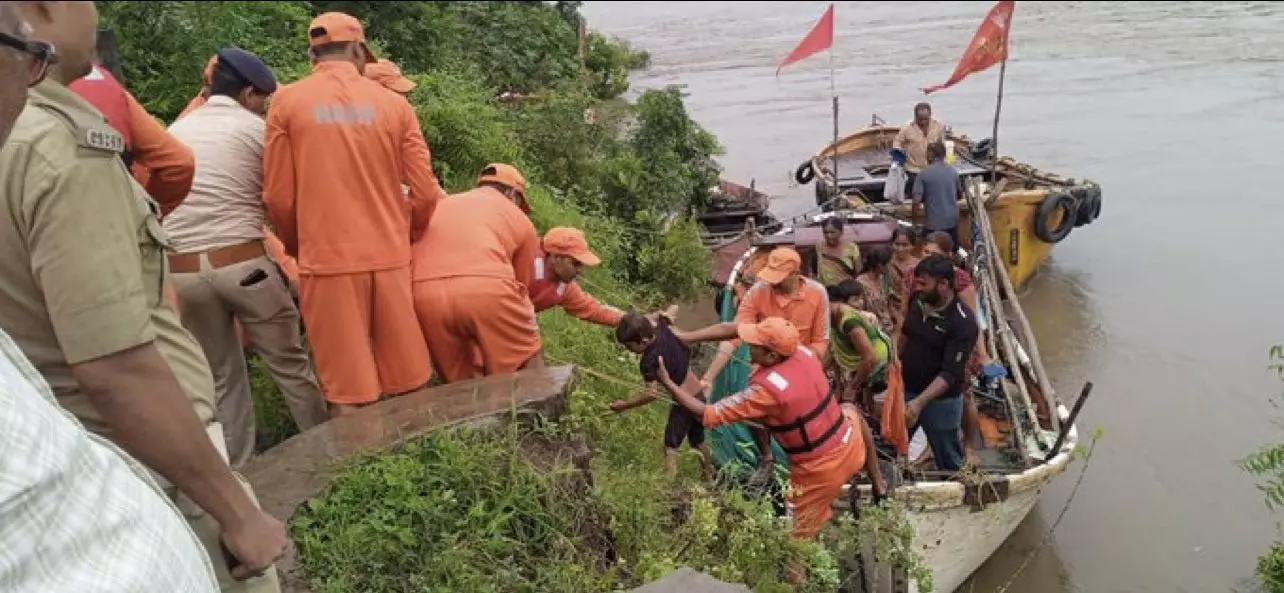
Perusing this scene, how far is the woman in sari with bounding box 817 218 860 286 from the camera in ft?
23.8

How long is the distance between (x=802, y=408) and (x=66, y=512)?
3.56 metres

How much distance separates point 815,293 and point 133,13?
5793 millimetres

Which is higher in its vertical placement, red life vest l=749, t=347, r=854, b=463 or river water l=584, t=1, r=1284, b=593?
red life vest l=749, t=347, r=854, b=463

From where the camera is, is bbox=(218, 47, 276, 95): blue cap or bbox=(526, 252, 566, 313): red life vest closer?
bbox=(218, 47, 276, 95): blue cap

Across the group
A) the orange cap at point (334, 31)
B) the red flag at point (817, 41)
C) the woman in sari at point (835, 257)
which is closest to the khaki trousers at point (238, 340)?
the orange cap at point (334, 31)

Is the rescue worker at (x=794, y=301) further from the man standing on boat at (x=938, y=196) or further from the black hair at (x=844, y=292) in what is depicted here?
the man standing on boat at (x=938, y=196)

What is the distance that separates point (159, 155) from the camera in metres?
2.88

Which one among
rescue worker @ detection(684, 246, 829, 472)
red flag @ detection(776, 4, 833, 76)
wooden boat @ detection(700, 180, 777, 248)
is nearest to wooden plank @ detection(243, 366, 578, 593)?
rescue worker @ detection(684, 246, 829, 472)

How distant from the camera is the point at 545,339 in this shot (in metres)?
5.72

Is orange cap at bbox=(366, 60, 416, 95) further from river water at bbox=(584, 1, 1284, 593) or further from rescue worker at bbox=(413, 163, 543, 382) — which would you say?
river water at bbox=(584, 1, 1284, 593)

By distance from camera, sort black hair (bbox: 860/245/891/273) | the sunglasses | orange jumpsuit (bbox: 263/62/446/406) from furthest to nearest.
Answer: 1. black hair (bbox: 860/245/891/273)
2. orange jumpsuit (bbox: 263/62/446/406)
3. the sunglasses

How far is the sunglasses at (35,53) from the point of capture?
128cm

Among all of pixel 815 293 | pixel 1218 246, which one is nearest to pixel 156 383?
pixel 815 293

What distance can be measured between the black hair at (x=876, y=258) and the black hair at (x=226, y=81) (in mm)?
4748
